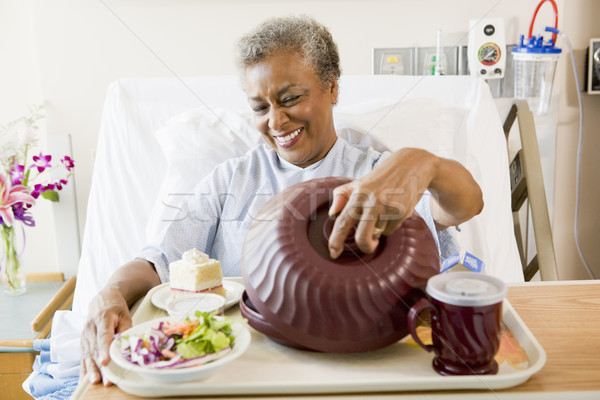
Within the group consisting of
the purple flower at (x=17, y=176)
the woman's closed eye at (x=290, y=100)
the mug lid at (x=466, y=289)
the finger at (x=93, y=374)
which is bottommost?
the finger at (x=93, y=374)

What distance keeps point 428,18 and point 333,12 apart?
317 millimetres

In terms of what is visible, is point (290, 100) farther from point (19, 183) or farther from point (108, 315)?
point (19, 183)

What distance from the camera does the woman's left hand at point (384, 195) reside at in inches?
25.2

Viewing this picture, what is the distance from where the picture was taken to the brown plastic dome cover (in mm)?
625

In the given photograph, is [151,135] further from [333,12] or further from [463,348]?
[463,348]

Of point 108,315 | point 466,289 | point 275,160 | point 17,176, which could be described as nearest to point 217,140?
point 275,160

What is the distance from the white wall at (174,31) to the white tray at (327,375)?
4.69 feet

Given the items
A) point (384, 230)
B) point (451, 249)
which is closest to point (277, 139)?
point (451, 249)

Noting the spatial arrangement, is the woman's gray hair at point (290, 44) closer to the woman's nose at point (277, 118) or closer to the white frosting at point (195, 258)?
the woman's nose at point (277, 118)

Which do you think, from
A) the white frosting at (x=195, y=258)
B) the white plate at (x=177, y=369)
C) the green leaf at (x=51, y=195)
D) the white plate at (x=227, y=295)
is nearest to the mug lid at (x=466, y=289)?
the white plate at (x=177, y=369)

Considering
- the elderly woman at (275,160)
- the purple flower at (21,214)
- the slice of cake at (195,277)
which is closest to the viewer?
the slice of cake at (195,277)

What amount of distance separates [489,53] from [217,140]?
936mm

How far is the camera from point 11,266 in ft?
6.04

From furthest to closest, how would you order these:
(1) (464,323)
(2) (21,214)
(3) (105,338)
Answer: (2) (21,214) < (3) (105,338) < (1) (464,323)
